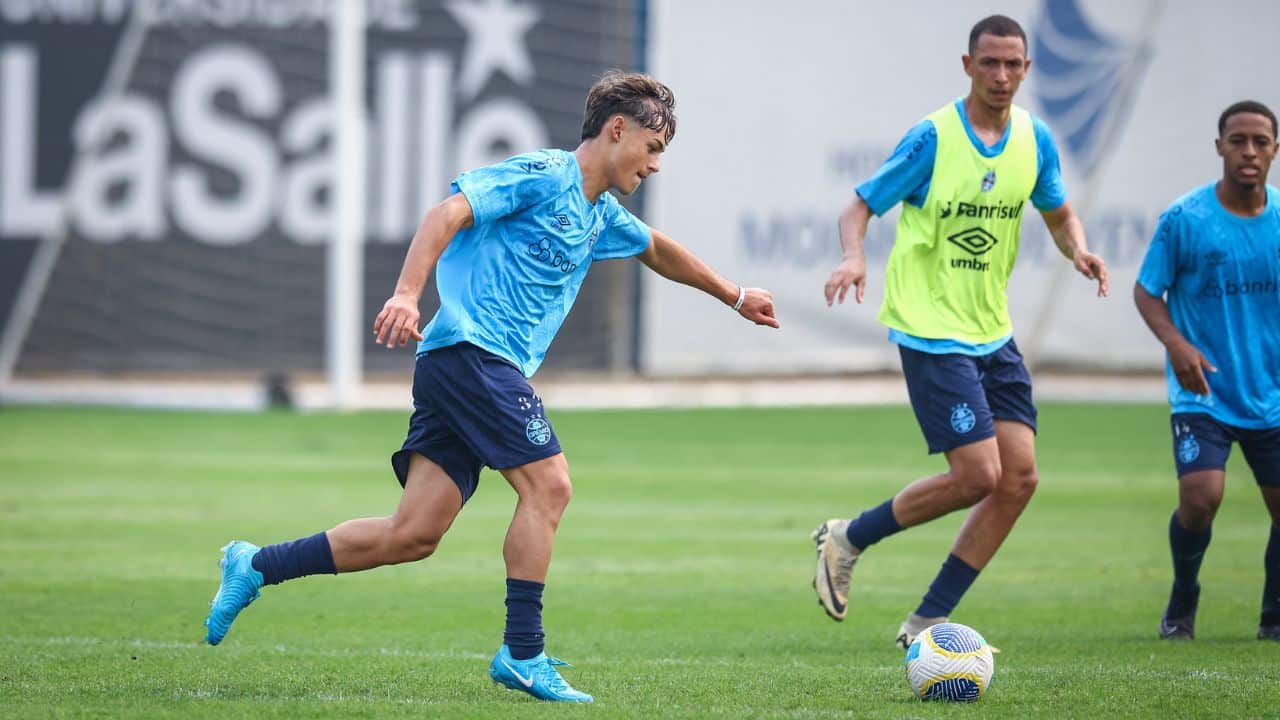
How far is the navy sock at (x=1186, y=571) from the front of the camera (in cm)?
751

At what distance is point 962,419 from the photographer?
696cm

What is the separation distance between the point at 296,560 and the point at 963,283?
2955 millimetres

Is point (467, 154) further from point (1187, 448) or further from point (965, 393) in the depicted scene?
point (965, 393)

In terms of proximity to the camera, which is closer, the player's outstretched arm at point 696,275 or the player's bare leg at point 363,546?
the player's bare leg at point 363,546

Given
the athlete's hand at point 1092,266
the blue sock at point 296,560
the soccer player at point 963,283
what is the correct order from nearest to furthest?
the blue sock at point 296,560 → the soccer player at point 963,283 → the athlete's hand at point 1092,266

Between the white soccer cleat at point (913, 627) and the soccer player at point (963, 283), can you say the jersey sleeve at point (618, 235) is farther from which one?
the white soccer cleat at point (913, 627)

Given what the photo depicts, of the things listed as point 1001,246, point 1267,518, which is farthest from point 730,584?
point 1267,518

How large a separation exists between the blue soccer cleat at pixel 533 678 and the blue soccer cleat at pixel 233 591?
3.16 ft

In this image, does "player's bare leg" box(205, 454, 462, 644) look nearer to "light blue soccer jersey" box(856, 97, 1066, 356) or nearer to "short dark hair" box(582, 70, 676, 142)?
"short dark hair" box(582, 70, 676, 142)

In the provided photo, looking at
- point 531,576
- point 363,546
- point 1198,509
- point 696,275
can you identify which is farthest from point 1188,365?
point 363,546

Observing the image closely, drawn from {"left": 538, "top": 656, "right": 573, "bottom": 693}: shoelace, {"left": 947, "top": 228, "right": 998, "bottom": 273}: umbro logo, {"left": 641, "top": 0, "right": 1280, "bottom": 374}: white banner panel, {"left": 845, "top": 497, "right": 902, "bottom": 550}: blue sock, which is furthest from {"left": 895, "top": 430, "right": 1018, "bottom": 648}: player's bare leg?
{"left": 641, "top": 0, "right": 1280, "bottom": 374}: white banner panel

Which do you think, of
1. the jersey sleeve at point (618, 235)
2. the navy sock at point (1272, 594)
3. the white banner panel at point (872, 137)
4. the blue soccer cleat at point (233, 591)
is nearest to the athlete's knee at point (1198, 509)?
the navy sock at point (1272, 594)

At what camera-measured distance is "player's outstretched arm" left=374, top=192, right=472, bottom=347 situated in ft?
17.4

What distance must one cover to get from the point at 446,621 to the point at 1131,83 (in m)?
18.1
